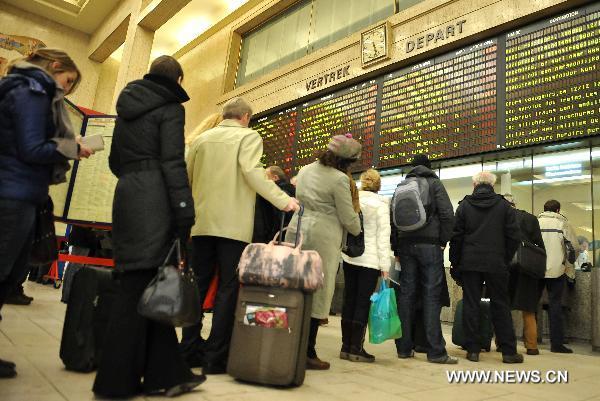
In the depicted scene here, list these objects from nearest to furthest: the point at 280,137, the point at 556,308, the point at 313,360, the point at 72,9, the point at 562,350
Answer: the point at 313,360
the point at 562,350
the point at 556,308
the point at 280,137
the point at 72,9

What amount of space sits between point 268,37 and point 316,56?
8.17 feet

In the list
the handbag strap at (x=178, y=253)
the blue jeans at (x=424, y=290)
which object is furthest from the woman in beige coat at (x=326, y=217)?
the handbag strap at (x=178, y=253)

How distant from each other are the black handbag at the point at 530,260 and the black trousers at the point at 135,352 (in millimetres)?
3749

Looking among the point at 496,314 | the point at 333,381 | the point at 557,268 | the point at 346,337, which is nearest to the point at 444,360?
the point at 496,314

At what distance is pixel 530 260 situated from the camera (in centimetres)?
459

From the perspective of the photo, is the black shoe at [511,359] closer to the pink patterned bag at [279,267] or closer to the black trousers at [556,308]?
the black trousers at [556,308]

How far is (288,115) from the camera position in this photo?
28.3ft

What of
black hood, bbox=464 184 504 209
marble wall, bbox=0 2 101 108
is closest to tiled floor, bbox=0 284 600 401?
black hood, bbox=464 184 504 209

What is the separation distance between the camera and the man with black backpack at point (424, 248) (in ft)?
12.0

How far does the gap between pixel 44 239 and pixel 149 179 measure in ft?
2.28

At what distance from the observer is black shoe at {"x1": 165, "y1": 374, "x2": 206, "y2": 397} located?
193 cm

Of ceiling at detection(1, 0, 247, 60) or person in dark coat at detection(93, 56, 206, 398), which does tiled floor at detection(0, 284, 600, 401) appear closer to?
person in dark coat at detection(93, 56, 206, 398)

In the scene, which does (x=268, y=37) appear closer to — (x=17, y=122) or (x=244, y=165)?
(x=244, y=165)

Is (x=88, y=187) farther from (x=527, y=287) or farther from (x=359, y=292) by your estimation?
(x=527, y=287)
